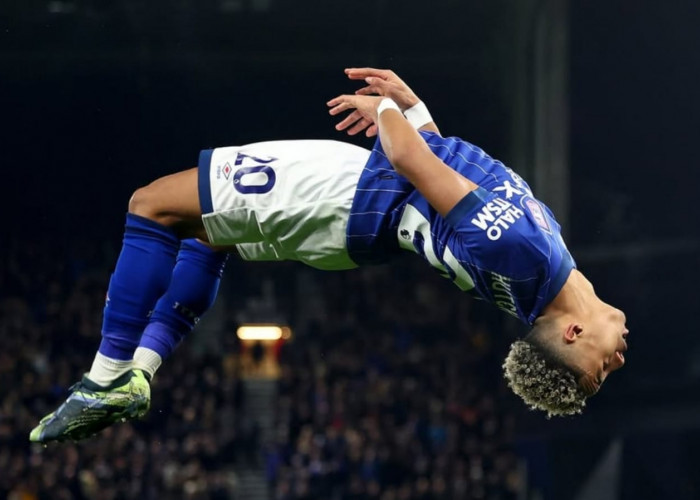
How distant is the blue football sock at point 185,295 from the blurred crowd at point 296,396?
5436 mm

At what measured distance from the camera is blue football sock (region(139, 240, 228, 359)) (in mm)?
3238

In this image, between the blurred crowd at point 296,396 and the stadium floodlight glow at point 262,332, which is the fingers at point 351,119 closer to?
the blurred crowd at point 296,396

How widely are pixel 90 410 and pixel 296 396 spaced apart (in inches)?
246

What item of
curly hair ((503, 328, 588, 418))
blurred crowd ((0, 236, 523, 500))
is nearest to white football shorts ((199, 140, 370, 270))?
curly hair ((503, 328, 588, 418))

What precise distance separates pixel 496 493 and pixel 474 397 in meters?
0.86

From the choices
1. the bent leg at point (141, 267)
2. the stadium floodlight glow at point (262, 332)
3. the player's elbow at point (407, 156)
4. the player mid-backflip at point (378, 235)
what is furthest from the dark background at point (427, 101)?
the player's elbow at point (407, 156)

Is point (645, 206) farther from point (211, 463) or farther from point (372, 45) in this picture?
point (211, 463)

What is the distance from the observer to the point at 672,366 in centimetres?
842

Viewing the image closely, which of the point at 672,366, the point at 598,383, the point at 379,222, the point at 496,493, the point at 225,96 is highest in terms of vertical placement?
the point at 379,222

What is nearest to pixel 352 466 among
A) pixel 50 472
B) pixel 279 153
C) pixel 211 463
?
pixel 211 463

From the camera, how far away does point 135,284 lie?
2967mm

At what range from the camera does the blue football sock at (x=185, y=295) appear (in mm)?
3238

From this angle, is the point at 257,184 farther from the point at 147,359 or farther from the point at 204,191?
the point at 147,359

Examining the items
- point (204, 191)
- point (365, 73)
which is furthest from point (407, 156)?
point (204, 191)
